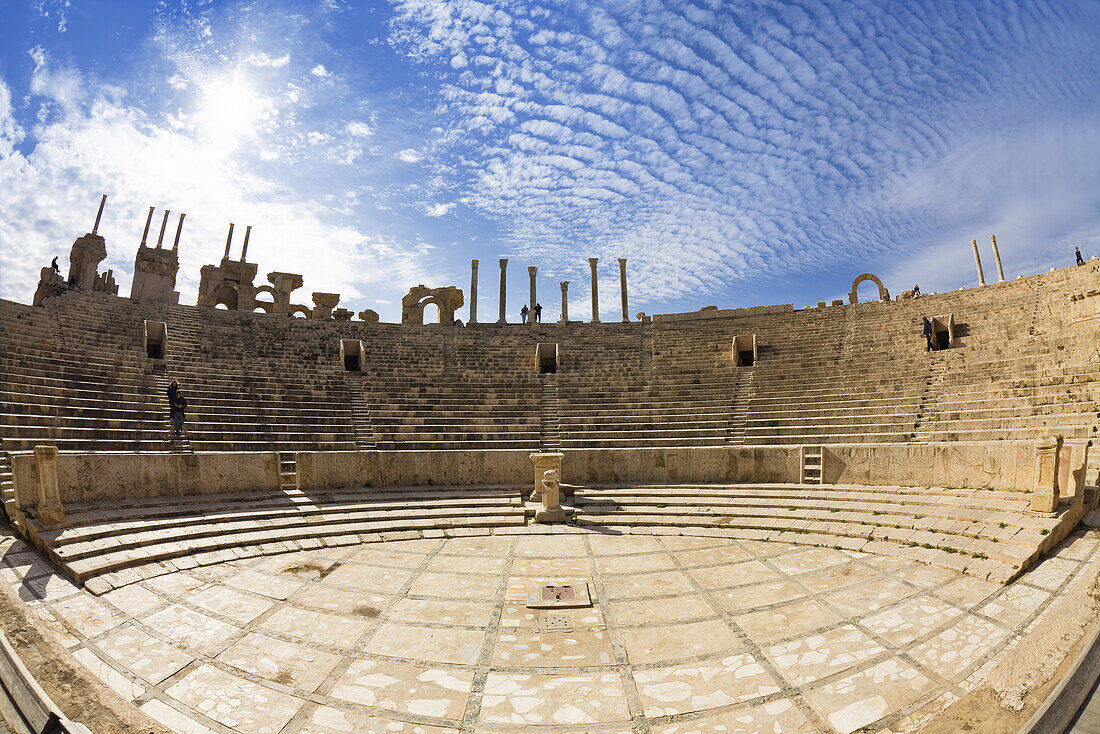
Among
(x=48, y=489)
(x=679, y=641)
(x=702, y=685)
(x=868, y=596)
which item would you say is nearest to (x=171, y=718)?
(x=702, y=685)

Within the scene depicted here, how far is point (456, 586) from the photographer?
7230 millimetres

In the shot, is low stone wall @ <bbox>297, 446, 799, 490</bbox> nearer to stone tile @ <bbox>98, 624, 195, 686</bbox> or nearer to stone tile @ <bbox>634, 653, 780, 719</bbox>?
stone tile @ <bbox>98, 624, 195, 686</bbox>

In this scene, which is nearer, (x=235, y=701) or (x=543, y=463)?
(x=235, y=701)

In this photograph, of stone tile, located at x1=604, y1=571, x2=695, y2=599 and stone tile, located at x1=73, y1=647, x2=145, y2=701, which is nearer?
stone tile, located at x1=73, y1=647, x2=145, y2=701

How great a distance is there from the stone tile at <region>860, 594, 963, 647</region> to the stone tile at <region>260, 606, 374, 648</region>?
5659 mm

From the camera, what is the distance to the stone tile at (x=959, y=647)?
4711 mm

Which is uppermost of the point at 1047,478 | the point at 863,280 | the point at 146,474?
the point at 863,280

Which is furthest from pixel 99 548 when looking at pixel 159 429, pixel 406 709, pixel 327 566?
pixel 159 429

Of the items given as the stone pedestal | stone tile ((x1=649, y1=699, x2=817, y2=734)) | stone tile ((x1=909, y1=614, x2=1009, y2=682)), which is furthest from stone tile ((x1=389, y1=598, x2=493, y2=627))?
the stone pedestal

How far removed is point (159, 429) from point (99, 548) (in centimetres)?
733

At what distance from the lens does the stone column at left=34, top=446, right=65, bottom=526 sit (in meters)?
8.04

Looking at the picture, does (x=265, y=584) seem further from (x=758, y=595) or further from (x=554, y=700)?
(x=758, y=595)

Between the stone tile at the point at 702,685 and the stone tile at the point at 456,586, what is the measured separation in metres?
2.69

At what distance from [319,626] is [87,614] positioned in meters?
2.73
